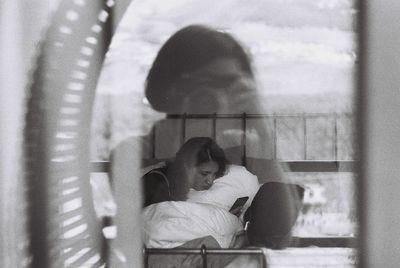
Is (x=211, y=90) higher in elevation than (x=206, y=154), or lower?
higher

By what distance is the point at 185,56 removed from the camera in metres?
1.86

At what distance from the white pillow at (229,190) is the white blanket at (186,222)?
0.05 ft

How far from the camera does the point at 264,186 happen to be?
1733 mm

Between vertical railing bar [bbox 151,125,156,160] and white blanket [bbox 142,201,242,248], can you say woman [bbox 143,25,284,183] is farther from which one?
white blanket [bbox 142,201,242,248]

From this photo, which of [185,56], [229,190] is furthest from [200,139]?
[185,56]

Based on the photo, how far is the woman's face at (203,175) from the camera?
1.73 meters

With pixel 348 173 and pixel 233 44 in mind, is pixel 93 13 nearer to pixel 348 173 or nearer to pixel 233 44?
pixel 233 44

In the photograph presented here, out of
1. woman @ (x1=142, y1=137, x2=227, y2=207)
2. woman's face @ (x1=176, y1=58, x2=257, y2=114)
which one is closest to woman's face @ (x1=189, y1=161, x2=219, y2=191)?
woman @ (x1=142, y1=137, x2=227, y2=207)

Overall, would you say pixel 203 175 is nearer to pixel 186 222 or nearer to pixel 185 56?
pixel 186 222

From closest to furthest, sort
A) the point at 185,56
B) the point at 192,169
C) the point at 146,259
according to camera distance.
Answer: the point at 146,259
the point at 192,169
the point at 185,56

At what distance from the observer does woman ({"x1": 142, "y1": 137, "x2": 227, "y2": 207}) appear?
5.65 feet

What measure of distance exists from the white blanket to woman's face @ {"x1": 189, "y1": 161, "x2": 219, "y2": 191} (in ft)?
0.15

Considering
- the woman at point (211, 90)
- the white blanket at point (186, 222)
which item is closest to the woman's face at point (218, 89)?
the woman at point (211, 90)

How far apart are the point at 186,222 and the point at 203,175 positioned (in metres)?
0.12
